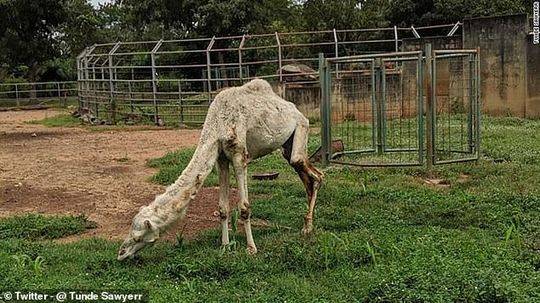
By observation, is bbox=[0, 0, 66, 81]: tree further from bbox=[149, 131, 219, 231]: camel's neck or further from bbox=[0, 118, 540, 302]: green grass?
bbox=[149, 131, 219, 231]: camel's neck

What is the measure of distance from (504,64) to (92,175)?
11687 mm

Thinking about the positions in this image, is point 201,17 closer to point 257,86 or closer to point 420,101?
point 420,101

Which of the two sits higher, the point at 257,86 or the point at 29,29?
the point at 29,29

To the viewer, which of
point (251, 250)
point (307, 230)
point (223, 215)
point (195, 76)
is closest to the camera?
point (251, 250)

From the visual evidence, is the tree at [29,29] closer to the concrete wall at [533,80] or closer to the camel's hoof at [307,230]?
the concrete wall at [533,80]

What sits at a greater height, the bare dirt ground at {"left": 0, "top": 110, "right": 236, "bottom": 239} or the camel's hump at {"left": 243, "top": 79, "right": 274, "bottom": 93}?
the camel's hump at {"left": 243, "top": 79, "right": 274, "bottom": 93}

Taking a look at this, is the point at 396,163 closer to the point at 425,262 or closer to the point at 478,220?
the point at 478,220

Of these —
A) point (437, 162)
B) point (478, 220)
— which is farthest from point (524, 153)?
point (478, 220)

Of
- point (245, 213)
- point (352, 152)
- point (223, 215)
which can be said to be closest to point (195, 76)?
point (352, 152)

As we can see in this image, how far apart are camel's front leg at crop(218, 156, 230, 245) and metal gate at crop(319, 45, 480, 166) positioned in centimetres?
406

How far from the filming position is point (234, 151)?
19.8 ft

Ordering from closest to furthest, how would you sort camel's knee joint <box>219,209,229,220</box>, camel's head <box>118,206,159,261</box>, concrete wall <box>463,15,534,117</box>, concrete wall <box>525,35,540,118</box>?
camel's head <box>118,206,159,261</box>
camel's knee joint <box>219,209,229,220</box>
concrete wall <box>525,35,540,118</box>
concrete wall <box>463,15,534,117</box>

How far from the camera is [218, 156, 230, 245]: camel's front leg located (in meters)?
6.11

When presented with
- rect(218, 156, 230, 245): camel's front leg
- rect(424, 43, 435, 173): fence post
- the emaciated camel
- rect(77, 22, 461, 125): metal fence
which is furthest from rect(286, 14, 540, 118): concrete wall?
rect(218, 156, 230, 245): camel's front leg
